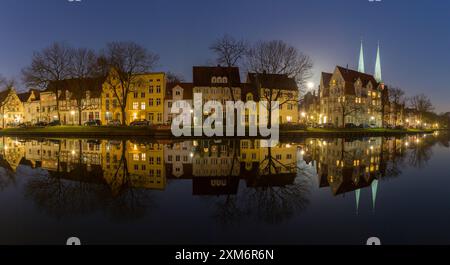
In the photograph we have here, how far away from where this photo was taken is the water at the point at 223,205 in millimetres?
5305

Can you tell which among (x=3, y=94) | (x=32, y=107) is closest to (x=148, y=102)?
(x=3, y=94)

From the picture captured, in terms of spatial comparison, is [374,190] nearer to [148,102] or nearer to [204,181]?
[204,181]

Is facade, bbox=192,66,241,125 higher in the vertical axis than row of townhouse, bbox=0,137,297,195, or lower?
higher

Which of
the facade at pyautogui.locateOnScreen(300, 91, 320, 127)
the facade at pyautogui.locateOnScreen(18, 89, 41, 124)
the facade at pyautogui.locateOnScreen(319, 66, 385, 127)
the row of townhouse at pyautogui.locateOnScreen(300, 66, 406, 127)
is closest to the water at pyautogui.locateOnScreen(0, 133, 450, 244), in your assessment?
the row of townhouse at pyautogui.locateOnScreen(300, 66, 406, 127)

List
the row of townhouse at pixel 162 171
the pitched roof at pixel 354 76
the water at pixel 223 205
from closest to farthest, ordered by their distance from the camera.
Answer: the water at pixel 223 205 → the row of townhouse at pixel 162 171 → the pitched roof at pixel 354 76

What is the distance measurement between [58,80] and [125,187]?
39.5 m

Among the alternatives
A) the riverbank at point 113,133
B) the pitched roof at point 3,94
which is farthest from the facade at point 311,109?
the pitched roof at point 3,94

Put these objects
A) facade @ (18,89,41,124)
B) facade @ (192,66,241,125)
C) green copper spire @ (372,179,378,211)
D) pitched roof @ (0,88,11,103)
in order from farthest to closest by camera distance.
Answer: facade @ (18,89,41,124) → pitched roof @ (0,88,11,103) → facade @ (192,66,241,125) → green copper spire @ (372,179,378,211)

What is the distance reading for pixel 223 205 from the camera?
7176mm

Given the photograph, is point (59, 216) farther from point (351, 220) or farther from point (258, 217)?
point (351, 220)

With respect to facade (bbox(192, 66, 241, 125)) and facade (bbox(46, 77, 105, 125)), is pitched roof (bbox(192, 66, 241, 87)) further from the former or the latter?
facade (bbox(46, 77, 105, 125))

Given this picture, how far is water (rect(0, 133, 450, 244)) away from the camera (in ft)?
17.4

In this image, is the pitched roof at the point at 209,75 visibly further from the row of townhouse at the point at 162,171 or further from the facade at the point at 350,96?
the row of townhouse at the point at 162,171

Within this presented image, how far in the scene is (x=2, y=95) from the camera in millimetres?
58312
